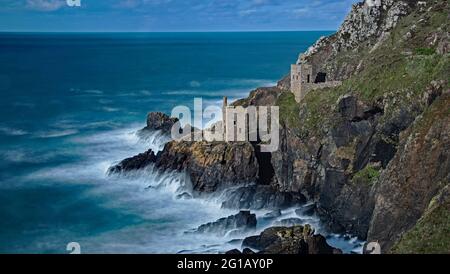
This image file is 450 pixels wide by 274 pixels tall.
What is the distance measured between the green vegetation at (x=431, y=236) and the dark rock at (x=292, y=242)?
709 cm

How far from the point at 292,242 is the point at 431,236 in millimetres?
9070

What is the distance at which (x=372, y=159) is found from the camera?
41.2m

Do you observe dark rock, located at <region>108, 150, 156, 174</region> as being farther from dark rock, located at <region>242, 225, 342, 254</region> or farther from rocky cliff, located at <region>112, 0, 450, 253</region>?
dark rock, located at <region>242, 225, 342, 254</region>

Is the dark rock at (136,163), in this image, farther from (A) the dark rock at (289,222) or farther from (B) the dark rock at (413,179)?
(B) the dark rock at (413,179)

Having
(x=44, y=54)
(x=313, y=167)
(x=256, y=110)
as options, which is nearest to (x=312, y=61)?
(x=256, y=110)

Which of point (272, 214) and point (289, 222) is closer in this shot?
point (289, 222)

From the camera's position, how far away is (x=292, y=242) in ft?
108

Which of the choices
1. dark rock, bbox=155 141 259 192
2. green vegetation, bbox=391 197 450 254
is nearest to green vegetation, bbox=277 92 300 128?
dark rock, bbox=155 141 259 192

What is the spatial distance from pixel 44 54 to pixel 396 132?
140 m

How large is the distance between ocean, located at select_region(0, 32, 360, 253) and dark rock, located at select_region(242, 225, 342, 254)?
9.18 ft

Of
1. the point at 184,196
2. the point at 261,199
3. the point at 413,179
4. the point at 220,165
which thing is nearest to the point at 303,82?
the point at 220,165

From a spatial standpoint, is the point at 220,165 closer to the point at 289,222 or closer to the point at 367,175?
the point at 289,222
